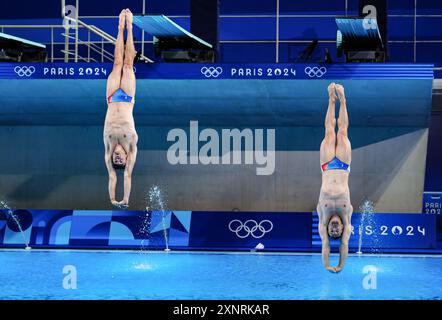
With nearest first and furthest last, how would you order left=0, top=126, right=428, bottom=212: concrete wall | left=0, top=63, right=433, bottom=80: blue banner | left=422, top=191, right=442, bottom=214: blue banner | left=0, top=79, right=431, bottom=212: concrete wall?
left=0, top=63, right=433, bottom=80: blue banner < left=0, top=79, right=431, bottom=212: concrete wall < left=0, top=126, right=428, bottom=212: concrete wall < left=422, top=191, right=442, bottom=214: blue banner

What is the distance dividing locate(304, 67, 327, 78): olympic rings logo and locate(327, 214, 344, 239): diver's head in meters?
7.50

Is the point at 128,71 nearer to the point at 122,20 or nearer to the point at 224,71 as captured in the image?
the point at 122,20

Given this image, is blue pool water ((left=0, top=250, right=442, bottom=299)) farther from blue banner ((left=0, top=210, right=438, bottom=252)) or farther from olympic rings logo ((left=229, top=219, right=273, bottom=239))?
olympic rings logo ((left=229, top=219, right=273, bottom=239))

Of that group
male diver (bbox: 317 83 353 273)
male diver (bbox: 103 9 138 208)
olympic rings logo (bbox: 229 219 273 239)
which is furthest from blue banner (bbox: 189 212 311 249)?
male diver (bbox: 103 9 138 208)

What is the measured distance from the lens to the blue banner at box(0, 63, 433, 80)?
15539 millimetres

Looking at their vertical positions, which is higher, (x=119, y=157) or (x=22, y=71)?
(x=22, y=71)

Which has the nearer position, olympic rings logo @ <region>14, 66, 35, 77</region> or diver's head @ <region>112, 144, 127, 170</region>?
diver's head @ <region>112, 144, 127, 170</region>

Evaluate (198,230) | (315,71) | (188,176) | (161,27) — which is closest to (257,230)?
(198,230)

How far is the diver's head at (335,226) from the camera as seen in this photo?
857 centimetres

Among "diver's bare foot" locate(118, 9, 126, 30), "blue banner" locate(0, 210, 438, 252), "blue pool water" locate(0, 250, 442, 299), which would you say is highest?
"diver's bare foot" locate(118, 9, 126, 30)

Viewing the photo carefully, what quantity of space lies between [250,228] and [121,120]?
8787 millimetres

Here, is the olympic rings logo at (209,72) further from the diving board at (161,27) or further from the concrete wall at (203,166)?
the concrete wall at (203,166)

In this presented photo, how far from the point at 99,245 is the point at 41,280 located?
5337 millimetres

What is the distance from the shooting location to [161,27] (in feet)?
47.4
